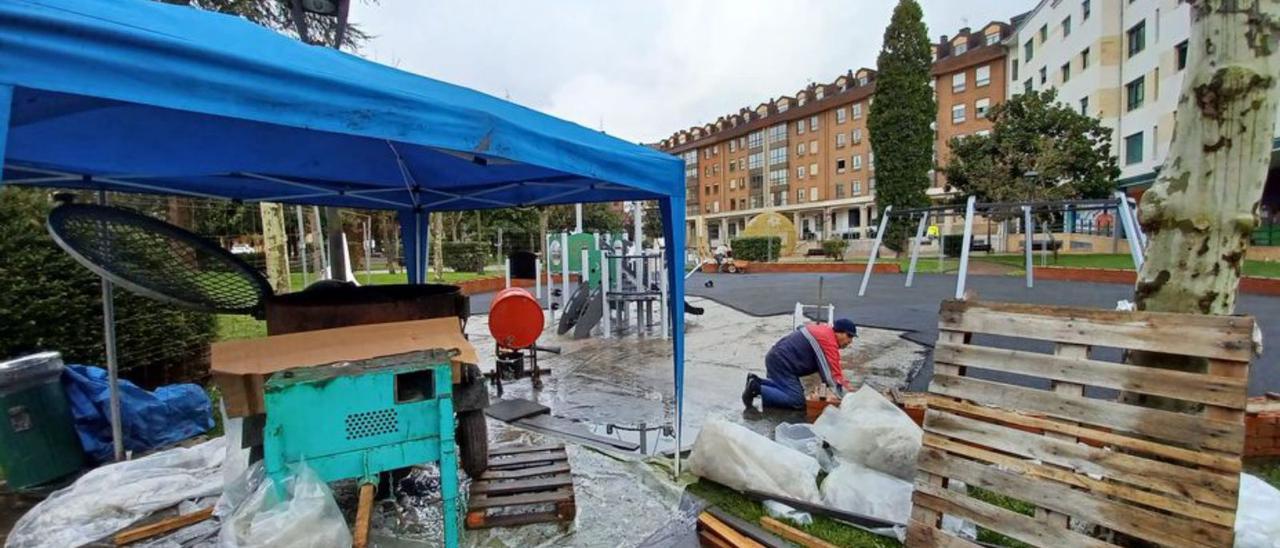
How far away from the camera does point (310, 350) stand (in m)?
2.71

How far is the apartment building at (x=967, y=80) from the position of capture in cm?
4075

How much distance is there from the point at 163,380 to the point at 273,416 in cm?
402

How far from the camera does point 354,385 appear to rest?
7.80 feet

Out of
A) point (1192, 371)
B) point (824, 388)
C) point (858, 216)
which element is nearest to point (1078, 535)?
point (1192, 371)

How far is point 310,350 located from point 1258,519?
4.33m

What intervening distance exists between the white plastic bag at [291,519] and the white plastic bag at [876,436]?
8.77 ft

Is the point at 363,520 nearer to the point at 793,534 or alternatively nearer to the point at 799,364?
the point at 793,534

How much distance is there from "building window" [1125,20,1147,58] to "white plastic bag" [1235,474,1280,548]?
27.7 metres

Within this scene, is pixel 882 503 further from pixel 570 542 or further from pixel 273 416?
pixel 273 416

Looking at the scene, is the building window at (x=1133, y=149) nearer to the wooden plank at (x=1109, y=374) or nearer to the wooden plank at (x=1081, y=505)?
the wooden plank at (x=1109, y=374)

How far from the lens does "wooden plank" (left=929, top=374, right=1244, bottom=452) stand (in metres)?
2.08

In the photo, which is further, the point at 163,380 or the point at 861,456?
the point at 163,380

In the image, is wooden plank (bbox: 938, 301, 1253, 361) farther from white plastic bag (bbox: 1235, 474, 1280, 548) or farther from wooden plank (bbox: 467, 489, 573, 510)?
wooden plank (bbox: 467, 489, 573, 510)

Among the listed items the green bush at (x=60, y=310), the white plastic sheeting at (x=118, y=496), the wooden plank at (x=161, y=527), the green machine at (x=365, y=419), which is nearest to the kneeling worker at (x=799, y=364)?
the green machine at (x=365, y=419)
